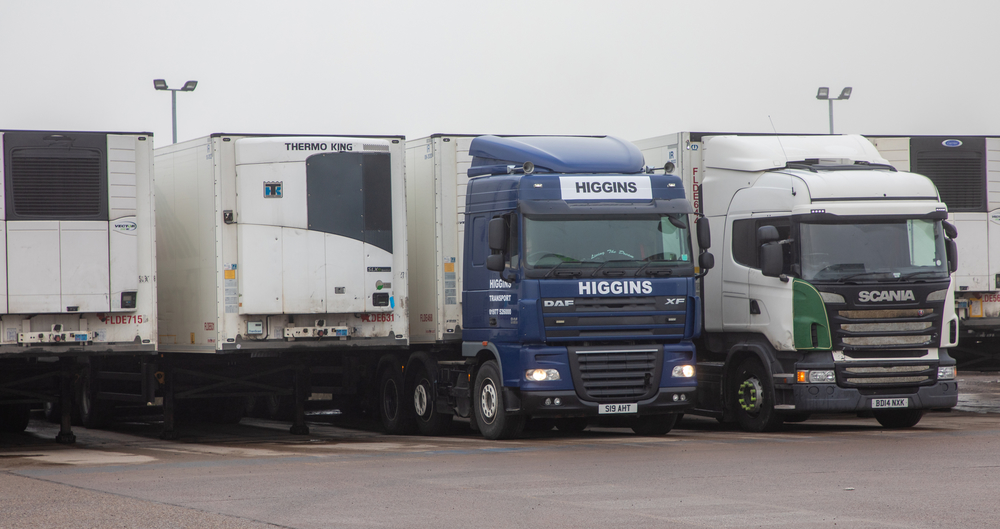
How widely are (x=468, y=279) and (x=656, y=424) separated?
298cm

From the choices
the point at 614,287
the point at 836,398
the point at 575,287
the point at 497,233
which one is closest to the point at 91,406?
the point at 497,233

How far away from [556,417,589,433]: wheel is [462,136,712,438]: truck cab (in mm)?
1885

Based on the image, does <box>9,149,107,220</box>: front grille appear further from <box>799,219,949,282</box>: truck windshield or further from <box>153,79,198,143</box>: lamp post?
<box>153,79,198,143</box>: lamp post

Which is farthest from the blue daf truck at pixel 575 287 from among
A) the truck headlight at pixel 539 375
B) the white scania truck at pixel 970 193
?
the white scania truck at pixel 970 193

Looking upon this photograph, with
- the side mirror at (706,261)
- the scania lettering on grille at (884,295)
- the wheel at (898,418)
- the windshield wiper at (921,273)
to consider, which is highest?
the side mirror at (706,261)

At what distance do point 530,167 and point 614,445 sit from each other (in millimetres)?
3371

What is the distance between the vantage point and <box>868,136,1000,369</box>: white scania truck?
19.0m

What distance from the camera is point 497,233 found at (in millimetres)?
14836

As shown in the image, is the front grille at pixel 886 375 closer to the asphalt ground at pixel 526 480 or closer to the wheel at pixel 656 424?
the asphalt ground at pixel 526 480

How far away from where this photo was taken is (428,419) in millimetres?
16922

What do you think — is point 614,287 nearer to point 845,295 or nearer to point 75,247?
point 845,295

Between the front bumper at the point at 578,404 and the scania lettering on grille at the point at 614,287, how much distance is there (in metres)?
1.19

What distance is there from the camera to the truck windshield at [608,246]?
14.8 metres

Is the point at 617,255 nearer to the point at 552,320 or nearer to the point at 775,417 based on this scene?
the point at 552,320
